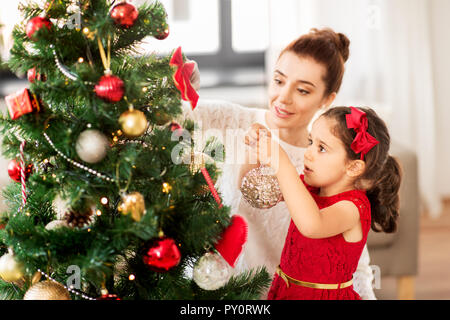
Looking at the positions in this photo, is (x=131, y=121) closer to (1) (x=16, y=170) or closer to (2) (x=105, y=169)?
(2) (x=105, y=169)

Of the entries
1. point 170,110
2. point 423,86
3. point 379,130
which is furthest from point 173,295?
point 423,86

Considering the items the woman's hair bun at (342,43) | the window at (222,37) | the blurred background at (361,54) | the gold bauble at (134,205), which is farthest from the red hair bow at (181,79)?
the window at (222,37)

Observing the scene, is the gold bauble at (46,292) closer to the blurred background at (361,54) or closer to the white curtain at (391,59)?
the blurred background at (361,54)

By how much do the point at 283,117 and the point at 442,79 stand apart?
7.22 ft

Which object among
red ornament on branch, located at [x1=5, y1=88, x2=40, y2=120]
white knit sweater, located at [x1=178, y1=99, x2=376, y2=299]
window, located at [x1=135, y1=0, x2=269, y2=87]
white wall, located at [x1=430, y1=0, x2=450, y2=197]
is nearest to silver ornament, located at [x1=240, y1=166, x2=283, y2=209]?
white knit sweater, located at [x1=178, y1=99, x2=376, y2=299]

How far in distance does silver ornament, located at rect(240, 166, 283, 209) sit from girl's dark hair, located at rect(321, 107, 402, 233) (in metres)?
0.17

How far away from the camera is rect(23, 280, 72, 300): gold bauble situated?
84 centimetres

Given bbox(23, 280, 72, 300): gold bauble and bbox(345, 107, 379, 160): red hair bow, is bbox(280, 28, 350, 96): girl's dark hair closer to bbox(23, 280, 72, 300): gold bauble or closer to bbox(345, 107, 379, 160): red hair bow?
bbox(345, 107, 379, 160): red hair bow

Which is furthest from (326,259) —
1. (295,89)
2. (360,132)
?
(295,89)

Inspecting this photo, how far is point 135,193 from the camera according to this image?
799mm

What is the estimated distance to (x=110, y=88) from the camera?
0.77 m

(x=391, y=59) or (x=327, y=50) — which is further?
(x=391, y=59)

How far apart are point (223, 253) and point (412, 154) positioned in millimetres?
1305

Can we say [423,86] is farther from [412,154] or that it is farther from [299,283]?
[299,283]
